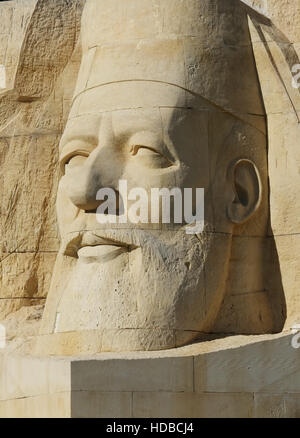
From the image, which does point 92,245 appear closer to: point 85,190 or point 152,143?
point 85,190

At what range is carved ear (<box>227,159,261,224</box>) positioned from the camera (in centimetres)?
1375

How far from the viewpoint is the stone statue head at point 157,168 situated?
13312 millimetres

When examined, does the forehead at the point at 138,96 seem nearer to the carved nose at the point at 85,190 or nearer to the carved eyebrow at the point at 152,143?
the carved eyebrow at the point at 152,143

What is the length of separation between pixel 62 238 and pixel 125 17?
5.85ft

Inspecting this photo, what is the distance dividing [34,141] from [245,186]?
6.95 feet

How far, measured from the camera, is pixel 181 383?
13.0m

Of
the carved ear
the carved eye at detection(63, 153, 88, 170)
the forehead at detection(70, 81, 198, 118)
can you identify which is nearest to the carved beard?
the carved ear

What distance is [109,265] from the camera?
44.1ft

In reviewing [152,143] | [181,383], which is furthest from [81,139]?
[181,383]

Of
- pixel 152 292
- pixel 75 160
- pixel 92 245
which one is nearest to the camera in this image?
pixel 152 292

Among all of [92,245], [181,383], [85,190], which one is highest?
[85,190]

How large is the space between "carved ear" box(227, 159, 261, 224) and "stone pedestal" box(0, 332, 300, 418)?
3.64ft

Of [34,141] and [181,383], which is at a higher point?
[34,141]
